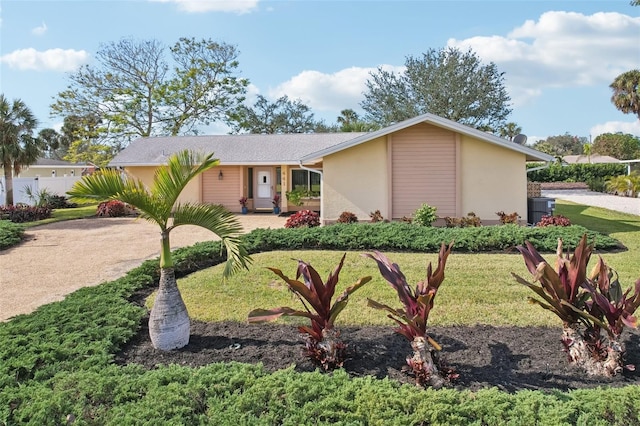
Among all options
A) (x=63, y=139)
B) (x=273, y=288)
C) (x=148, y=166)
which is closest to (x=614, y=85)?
A: (x=148, y=166)

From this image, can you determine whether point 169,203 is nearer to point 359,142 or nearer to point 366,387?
point 366,387

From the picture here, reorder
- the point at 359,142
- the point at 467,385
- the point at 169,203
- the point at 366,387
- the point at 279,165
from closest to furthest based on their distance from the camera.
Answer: the point at 366,387, the point at 467,385, the point at 169,203, the point at 359,142, the point at 279,165

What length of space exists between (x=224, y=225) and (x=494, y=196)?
1099cm

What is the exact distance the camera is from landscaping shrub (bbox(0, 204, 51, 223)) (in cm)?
1697

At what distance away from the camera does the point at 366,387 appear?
3.28 meters

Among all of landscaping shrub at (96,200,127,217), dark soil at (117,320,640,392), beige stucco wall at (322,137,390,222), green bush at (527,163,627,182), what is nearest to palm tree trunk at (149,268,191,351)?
dark soil at (117,320,640,392)

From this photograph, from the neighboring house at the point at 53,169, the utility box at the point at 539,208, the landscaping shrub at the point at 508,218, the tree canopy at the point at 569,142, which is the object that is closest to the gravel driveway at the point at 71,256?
the landscaping shrub at the point at 508,218

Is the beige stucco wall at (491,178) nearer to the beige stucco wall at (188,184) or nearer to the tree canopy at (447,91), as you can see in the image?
the beige stucco wall at (188,184)

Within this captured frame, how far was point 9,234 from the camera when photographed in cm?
1232

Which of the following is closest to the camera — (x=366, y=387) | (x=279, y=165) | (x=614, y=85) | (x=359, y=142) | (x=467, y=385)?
(x=366, y=387)

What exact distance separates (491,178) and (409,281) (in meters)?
7.75

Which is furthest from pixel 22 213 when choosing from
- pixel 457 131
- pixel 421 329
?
pixel 421 329

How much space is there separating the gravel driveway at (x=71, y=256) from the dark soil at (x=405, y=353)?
3.60 meters

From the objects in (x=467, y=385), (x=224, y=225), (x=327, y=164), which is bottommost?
(x=467, y=385)
